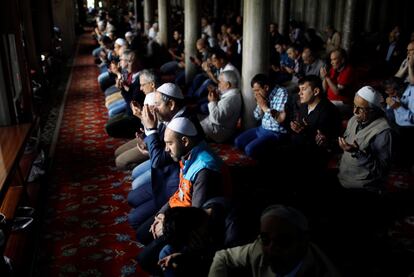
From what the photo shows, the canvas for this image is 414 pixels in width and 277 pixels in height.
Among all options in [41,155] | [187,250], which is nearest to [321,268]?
[187,250]

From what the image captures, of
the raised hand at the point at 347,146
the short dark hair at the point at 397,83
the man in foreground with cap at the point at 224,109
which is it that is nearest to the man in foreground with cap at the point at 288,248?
the raised hand at the point at 347,146

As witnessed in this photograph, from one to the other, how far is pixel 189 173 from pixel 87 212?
6.49ft

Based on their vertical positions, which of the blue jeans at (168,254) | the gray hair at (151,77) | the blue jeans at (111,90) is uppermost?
the gray hair at (151,77)

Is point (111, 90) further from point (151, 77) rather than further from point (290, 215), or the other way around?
point (290, 215)

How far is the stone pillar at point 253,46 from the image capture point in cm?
676

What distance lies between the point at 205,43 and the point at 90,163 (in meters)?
4.72

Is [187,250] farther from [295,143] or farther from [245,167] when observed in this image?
[245,167]

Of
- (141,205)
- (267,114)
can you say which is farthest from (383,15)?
(141,205)

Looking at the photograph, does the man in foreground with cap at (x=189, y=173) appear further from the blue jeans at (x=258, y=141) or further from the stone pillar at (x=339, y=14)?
the stone pillar at (x=339, y=14)

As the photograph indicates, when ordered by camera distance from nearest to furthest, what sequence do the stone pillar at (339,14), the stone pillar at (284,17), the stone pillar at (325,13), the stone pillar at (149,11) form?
the stone pillar at (284,17) < the stone pillar at (339,14) < the stone pillar at (325,13) < the stone pillar at (149,11)

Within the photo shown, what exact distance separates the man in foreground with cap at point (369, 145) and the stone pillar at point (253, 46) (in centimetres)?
288

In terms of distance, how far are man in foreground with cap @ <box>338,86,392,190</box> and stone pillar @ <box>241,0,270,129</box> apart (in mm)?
2884

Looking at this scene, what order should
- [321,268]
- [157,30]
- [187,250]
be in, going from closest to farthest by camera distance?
[321,268]
[187,250]
[157,30]

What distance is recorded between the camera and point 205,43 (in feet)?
32.8
